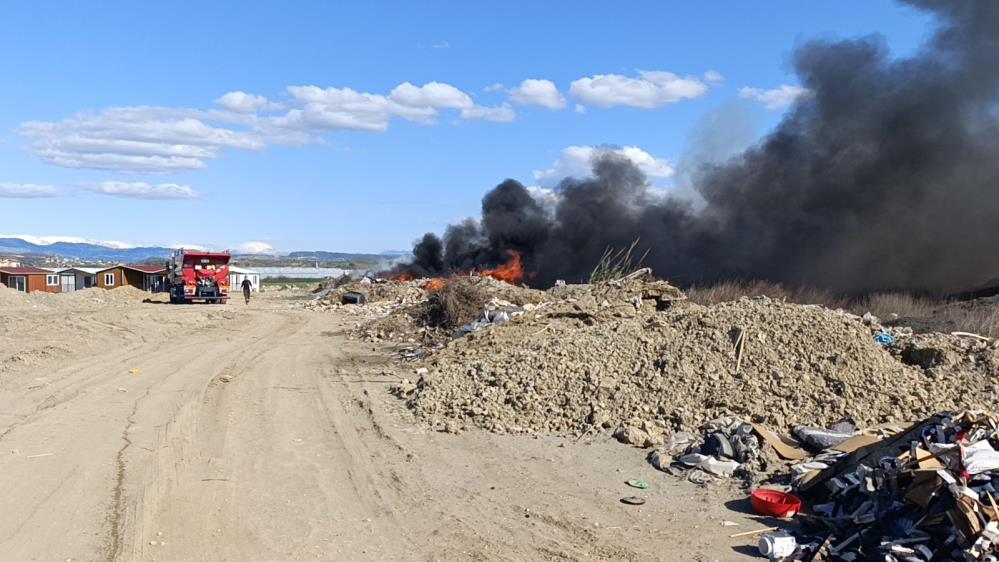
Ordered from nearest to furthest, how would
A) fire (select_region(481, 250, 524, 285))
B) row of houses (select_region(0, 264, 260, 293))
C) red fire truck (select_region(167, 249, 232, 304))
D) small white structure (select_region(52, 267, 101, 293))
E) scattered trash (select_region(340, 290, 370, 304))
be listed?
1. red fire truck (select_region(167, 249, 232, 304))
2. scattered trash (select_region(340, 290, 370, 304))
3. fire (select_region(481, 250, 524, 285))
4. row of houses (select_region(0, 264, 260, 293))
5. small white structure (select_region(52, 267, 101, 293))

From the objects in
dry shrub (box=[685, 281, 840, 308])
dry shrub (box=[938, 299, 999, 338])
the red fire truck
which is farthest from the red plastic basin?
the red fire truck

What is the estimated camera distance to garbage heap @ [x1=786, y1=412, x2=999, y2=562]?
212 inches

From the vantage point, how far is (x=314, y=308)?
34.7m

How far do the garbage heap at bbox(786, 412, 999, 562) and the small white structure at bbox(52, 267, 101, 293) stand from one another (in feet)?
189

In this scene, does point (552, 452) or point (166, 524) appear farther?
point (552, 452)

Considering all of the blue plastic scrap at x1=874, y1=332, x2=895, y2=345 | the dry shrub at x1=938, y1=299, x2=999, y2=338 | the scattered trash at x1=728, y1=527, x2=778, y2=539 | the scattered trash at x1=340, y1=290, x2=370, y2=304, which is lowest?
the scattered trash at x1=728, y1=527, x2=778, y2=539

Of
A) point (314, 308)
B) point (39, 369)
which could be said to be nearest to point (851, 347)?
point (39, 369)

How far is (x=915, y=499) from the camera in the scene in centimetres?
577

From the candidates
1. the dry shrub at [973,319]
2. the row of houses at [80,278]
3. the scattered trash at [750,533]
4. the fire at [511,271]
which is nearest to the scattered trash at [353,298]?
the fire at [511,271]

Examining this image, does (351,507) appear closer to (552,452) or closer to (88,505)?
(88,505)

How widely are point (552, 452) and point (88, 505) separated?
15.3 ft

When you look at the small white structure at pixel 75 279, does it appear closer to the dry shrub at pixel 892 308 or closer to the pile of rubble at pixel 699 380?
the dry shrub at pixel 892 308

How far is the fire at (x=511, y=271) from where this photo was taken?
42.3 m

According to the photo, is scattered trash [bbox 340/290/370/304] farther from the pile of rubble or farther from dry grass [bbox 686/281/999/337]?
the pile of rubble
